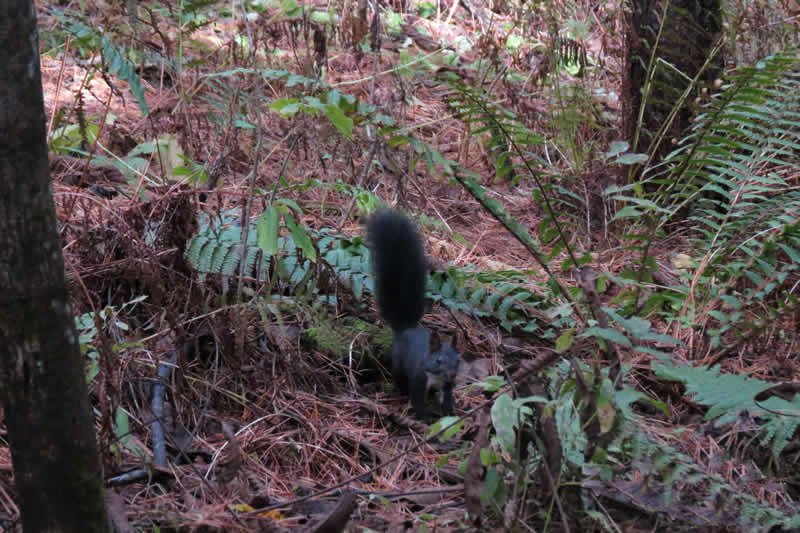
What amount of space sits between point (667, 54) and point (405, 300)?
7.49 feet

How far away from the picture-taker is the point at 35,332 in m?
1.65

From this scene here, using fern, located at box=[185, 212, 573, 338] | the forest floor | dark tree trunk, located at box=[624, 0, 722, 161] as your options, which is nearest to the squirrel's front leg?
the forest floor

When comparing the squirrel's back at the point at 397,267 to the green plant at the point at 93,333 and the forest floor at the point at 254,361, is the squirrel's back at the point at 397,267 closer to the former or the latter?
the forest floor at the point at 254,361

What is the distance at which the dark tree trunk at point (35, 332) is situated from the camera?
155 centimetres

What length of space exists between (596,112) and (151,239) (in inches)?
133

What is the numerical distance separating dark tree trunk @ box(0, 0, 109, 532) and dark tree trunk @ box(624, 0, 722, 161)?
344 cm

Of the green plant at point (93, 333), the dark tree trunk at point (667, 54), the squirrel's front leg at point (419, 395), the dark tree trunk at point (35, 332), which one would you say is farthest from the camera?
the dark tree trunk at point (667, 54)

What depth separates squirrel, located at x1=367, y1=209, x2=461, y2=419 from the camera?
10.8 ft

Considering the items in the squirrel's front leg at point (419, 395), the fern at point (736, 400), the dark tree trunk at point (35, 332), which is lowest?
the squirrel's front leg at point (419, 395)

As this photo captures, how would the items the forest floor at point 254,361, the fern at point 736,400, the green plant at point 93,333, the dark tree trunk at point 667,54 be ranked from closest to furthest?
the fern at point 736,400, the forest floor at point 254,361, the green plant at point 93,333, the dark tree trunk at point 667,54

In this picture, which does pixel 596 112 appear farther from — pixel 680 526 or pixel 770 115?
pixel 680 526

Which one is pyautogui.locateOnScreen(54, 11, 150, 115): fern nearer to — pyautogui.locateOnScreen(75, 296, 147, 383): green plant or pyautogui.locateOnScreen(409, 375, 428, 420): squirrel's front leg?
pyautogui.locateOnScreen(75, 296, 147, 383): green plant

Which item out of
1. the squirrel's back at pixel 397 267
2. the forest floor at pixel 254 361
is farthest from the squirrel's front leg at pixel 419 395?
the squirrel's back at pixel 397 267

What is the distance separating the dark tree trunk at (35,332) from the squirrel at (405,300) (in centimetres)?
160
